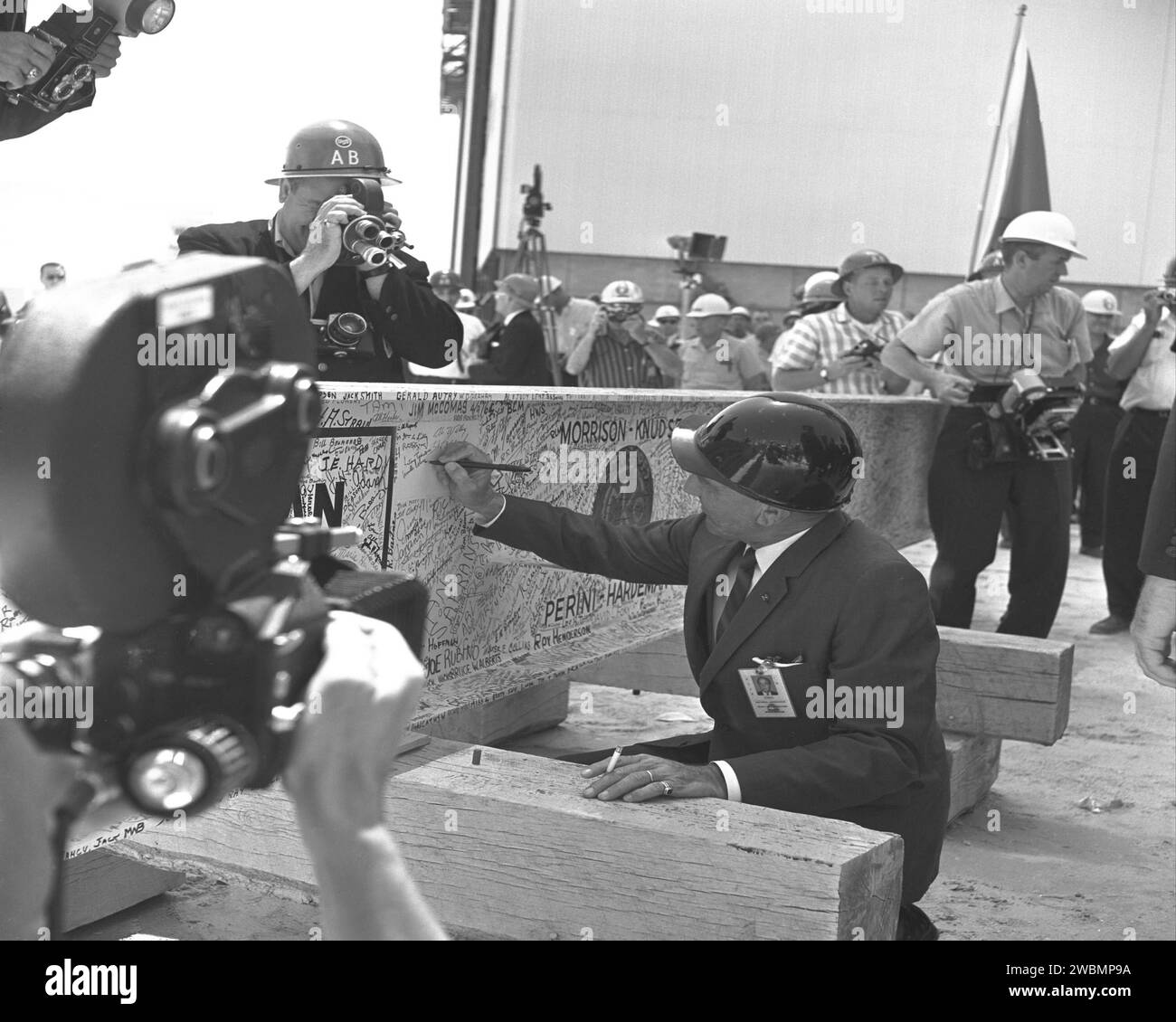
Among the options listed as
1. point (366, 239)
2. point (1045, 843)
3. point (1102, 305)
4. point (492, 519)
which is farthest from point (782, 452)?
point (1102, 305)

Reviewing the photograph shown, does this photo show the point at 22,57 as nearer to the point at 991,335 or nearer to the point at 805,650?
the point at 805,650

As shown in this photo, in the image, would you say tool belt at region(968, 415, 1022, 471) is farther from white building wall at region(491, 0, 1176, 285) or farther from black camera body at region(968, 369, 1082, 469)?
white building wall at region(491, 0, 1176, 285)

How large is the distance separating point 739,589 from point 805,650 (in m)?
0.27

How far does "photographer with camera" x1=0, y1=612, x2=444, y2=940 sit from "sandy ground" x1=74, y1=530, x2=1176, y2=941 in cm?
186

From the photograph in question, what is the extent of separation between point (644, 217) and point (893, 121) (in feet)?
13.2

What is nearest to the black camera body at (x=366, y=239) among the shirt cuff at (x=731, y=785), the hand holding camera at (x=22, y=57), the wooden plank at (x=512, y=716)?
the hand holding camera at (x=22, y=57)

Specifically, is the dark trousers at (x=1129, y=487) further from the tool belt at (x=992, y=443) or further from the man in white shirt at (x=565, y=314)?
the man in white shirt at (x=565, y=314)

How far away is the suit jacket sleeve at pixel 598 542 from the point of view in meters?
3.66

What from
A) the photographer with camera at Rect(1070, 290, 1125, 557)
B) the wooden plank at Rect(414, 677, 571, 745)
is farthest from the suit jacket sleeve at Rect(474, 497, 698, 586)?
the photographer with camera at Rect(1070, 290, 1125, 557)

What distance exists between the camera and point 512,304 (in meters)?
11.5

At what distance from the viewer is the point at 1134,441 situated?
8.05 metres

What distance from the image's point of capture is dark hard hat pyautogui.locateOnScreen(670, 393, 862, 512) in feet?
10.2

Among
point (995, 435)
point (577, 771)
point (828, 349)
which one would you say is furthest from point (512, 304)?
point (577, 771)

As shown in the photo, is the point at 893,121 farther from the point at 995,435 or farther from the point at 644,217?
the point at 995,435
